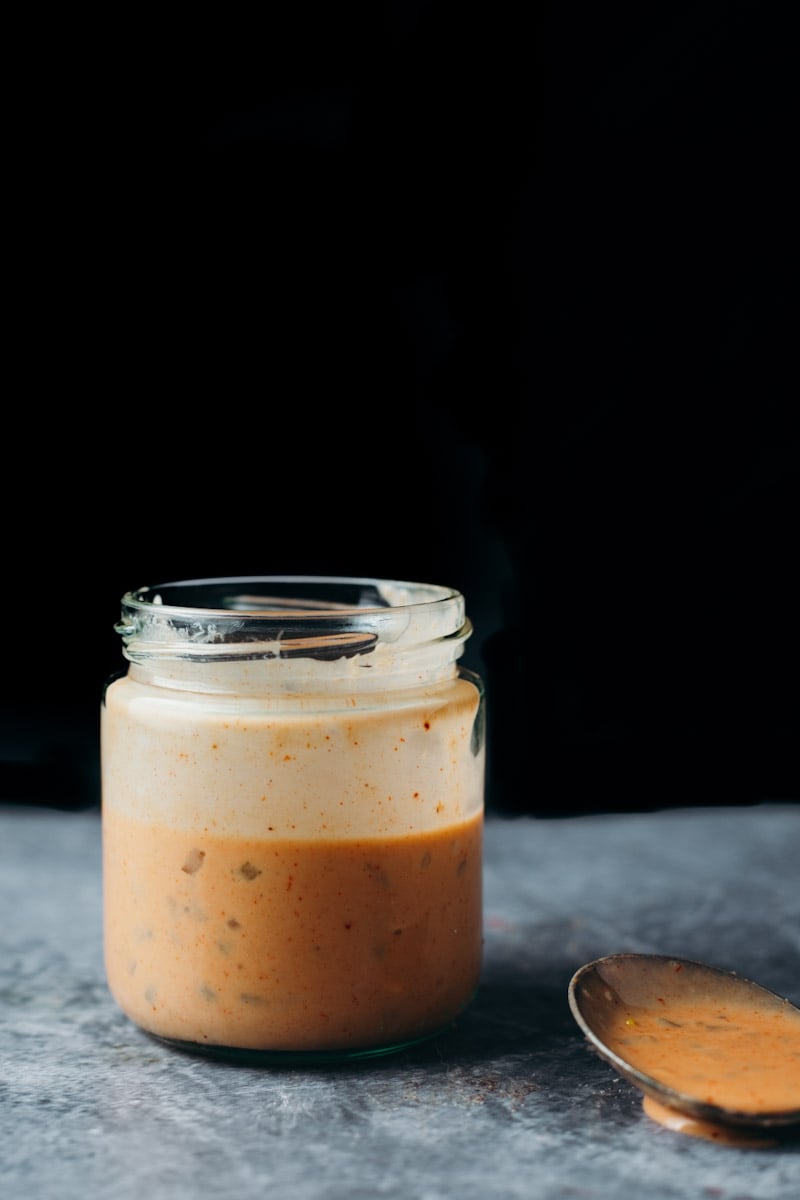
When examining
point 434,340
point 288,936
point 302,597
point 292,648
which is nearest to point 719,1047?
point 288,936

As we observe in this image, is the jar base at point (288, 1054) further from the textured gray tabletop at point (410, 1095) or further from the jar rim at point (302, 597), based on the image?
the jar rim at point (302, 597)

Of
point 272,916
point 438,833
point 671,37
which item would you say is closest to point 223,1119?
point 272,916

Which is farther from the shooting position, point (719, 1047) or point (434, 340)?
point (434, 340)

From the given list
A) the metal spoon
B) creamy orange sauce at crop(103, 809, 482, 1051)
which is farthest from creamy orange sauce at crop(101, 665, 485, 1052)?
the metal spoon

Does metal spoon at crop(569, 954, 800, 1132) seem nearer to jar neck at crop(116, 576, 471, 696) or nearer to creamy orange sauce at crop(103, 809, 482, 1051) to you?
creamy orange sauce at crop(103, 809, 482, 1051)

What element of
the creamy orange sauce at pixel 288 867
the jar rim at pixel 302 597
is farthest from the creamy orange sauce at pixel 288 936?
the jar rim at pixel 302 597

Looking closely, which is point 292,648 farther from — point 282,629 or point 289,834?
point 289,834
